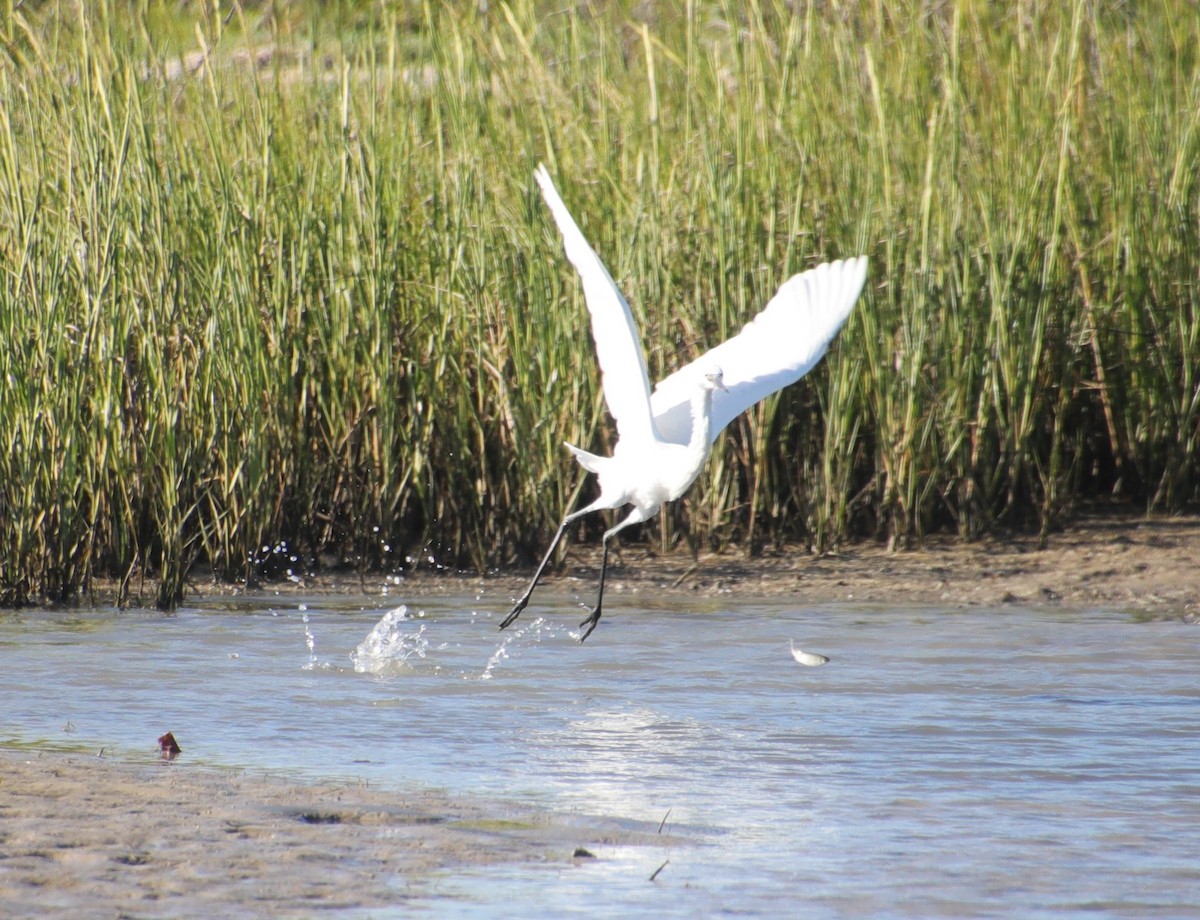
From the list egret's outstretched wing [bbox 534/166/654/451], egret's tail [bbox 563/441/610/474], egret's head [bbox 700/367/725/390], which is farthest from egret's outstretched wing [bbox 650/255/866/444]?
egret's outstretched wing [bbox 534/166/654/451]

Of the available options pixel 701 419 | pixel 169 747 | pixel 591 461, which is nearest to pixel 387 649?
pixel 591 461

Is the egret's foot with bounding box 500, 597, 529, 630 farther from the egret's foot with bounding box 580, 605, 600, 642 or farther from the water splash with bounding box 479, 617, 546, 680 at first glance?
the egret's foot with bounding box 580, 605, 600, 642

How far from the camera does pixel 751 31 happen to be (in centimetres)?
665

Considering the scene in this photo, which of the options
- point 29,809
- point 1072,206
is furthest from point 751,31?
point 29,809

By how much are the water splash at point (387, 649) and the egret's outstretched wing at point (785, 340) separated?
39.3 inches

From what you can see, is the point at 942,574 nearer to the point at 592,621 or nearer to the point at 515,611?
the point at 592,621

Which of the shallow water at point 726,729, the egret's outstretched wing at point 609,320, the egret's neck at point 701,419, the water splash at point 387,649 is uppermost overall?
the egret's outstretched wing at point 609,320

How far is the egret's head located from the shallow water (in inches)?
32.2

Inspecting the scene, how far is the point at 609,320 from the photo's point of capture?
441cm

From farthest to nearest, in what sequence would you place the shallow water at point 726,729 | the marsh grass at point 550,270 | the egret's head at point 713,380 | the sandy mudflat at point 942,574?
the sandy mudflat at point 942,574, the marsh grass at point 550,270, the egret's head at point 713,380, the shallow water at point 726,729

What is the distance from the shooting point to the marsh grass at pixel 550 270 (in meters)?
5.55

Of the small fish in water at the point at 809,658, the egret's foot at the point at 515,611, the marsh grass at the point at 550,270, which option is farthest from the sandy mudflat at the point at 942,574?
the small fish in water at the point at 809,658

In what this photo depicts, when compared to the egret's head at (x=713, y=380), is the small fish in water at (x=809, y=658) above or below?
below

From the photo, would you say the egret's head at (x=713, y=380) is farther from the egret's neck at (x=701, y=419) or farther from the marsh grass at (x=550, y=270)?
the marsh grass at (x=550, y=270)
